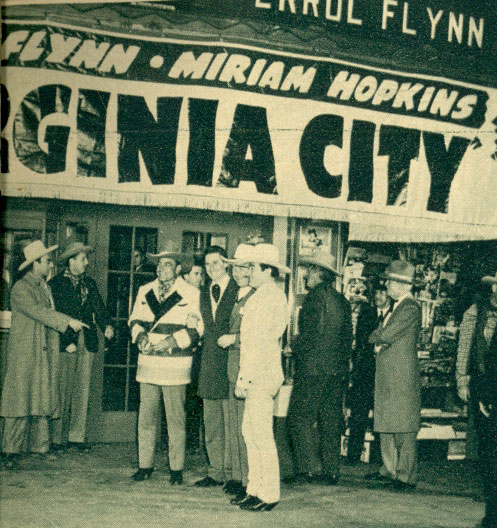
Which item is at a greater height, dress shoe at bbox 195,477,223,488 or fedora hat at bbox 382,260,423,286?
fedora hat at bbox 382,260,423,286

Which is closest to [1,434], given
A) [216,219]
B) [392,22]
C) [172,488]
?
[172,488]

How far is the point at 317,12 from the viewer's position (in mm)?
6418

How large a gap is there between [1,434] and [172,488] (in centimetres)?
152

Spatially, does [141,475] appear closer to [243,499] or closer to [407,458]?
[243,499]

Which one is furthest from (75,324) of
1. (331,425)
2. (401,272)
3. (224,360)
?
(401,272)

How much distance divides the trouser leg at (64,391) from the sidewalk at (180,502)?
0.21 meters

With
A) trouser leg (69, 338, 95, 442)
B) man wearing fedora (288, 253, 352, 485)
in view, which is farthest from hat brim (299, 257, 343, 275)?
trouser leg (69, 338, 95, 442)

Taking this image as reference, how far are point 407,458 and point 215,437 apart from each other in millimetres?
1600

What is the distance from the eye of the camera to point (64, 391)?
269 inches

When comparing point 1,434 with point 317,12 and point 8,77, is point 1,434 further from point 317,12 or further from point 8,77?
point 317,12

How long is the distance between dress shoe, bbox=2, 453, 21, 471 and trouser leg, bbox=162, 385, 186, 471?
50.2 inches

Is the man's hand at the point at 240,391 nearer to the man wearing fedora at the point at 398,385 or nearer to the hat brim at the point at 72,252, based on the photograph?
the man wearing fedora at the point at 398,385

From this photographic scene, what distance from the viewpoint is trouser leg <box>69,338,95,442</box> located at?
686 centimetres

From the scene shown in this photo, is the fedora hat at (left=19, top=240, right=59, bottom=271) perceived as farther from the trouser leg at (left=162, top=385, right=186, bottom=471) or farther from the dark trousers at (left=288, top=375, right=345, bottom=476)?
the dark trousers at (left=288, top=375, right=345, bottom=476)
